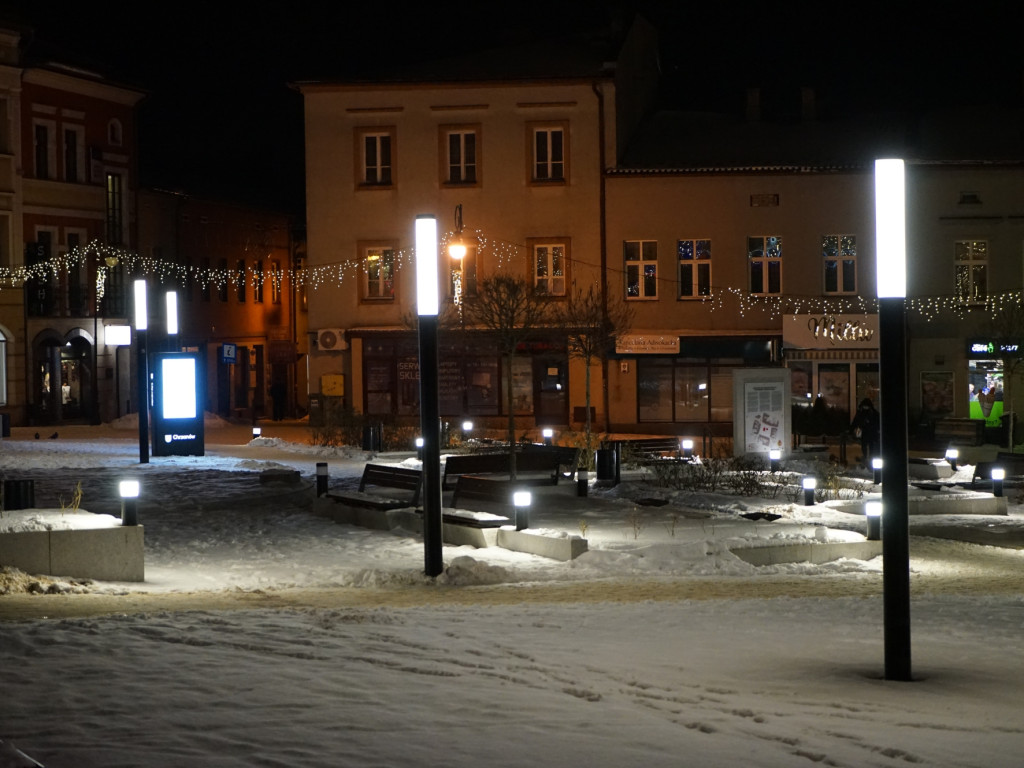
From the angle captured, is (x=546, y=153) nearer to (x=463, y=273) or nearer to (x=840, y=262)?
(x=463, y=273)

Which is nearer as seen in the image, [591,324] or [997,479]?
[997,479]

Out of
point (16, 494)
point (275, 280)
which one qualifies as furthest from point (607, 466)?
point (275, 280)

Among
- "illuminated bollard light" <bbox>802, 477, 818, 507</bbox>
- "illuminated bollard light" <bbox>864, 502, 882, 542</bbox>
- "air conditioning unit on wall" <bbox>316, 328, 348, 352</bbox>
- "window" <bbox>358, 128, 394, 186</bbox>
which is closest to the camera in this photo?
"illuminated bollard light" <bbox>864, 502, 882, 542</bbox>

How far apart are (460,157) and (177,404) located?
56.1 ft

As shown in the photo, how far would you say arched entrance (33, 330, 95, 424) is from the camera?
149 feet

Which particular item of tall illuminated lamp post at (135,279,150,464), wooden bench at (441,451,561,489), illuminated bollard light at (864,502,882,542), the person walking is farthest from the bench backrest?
the person walking

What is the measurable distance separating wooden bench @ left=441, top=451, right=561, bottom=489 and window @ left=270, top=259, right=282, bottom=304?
35.8 m

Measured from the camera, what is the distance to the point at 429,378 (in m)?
14.4

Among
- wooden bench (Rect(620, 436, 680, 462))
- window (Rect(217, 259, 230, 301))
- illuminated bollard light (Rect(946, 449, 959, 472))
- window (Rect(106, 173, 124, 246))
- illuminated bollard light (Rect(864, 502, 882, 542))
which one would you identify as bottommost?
illuminated bollard light (Rect(864, 502, 882, 542))

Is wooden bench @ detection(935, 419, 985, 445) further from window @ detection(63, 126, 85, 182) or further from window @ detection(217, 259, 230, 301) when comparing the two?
window @ detection(217, 259, 230, 301)

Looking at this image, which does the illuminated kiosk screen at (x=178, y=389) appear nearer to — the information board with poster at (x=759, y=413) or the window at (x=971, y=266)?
the information board with poster at (x=759, y=413)

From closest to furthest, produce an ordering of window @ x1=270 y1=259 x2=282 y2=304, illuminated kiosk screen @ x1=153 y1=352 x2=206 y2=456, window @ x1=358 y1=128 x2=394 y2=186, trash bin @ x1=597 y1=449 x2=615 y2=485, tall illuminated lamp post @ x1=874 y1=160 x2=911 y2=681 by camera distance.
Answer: tall illuminated lamp post @ x1=874 y1=160 x2=911 y2=681 < trash bin @ x1=597 y1=449 x2=615 y2=485 < illuminated kiosk screen @ x1=153 y1=352 x2=206 y2=456 < window @ x1=358 y1=128 x2=394 y2=186 < window @ x1=270 y1=259 x2=282 y2=304

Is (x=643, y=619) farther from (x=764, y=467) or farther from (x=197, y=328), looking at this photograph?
(x=197, y=328)

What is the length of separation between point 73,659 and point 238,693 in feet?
4.68
